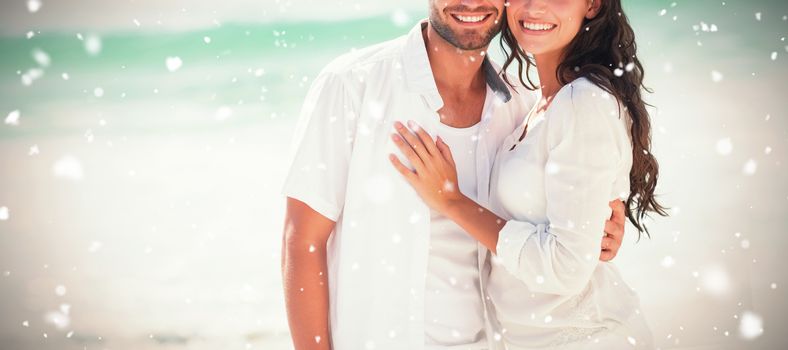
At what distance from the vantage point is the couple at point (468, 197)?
6.98 ft

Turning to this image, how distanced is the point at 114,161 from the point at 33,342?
6.32 feet

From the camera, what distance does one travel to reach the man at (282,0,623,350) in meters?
2.27

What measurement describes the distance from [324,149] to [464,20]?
1.99 feet

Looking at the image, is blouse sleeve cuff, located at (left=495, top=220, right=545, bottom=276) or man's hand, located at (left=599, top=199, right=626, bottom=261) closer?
blouse sleeve cuff, located at (left=495, top=220, right=545, bottom=276)

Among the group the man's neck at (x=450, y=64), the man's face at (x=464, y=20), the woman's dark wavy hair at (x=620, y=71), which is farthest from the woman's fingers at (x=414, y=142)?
the woman's dark wavy hair at (x=620, y=71)

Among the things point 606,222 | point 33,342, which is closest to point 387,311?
point 606,222

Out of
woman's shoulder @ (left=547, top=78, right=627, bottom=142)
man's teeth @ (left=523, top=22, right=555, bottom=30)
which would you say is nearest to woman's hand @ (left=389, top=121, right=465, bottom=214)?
woman's shoulder @ (left=547, top=78, right=627, bottom=142)

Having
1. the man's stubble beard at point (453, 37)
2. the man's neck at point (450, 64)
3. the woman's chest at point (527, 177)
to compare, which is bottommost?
the woman's chest at point (527, 177)

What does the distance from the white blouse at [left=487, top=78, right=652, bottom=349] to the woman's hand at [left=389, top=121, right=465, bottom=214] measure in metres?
0.14

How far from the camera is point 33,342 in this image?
583 cm

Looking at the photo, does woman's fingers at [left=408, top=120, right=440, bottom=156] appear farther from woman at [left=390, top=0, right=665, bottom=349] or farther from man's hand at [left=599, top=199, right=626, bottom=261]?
man's hand at [left=599, top=199, right=626, bottom=261]

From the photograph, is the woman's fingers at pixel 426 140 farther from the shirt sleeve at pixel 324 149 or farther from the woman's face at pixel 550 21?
the woman's face at pixel 550 21

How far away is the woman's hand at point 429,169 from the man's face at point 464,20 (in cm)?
36

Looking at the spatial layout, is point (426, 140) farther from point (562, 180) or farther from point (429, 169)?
point (562, 180)
